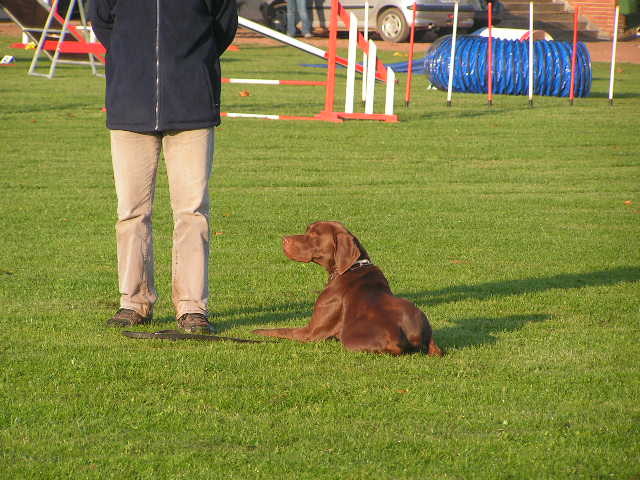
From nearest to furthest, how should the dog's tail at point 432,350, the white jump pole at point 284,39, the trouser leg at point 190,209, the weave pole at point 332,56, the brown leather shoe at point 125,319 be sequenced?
the dog's tail at point 432,350, the trouser leg at point 190,209, the brown leather shoe at point 125,319, the weave pole at point 332,56, the white jump pole at point 284,39

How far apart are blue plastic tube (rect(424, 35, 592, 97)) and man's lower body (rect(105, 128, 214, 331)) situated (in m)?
16.4

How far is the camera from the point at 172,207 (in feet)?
19.0

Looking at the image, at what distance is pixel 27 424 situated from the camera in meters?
4.30

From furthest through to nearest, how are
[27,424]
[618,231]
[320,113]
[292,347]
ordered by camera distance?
[320,113], [618,231], [292,347], [27,424]

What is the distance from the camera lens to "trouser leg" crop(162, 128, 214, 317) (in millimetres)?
5746

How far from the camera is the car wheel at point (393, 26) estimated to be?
31812 millimetres

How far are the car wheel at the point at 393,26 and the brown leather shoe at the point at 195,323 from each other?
2674cm

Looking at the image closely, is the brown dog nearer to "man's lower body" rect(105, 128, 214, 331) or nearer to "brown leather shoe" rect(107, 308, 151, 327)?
"man's lower body" rect(105, 128, 214, 331)

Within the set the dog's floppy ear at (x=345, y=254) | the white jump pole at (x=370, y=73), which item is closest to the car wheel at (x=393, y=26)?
the white jump pole at (x=370, y=73)

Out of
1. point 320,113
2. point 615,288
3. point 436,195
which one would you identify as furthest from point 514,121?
point 615,288

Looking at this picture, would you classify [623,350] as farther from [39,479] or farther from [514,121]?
[514,121]

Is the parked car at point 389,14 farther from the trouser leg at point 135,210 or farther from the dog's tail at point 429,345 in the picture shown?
the dog's tail at point 429,345

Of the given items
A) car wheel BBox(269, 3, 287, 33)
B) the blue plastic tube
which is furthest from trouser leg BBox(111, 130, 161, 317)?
car wheel BBox(269, 3, 287, 33)

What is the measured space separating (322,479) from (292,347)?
181 cm
